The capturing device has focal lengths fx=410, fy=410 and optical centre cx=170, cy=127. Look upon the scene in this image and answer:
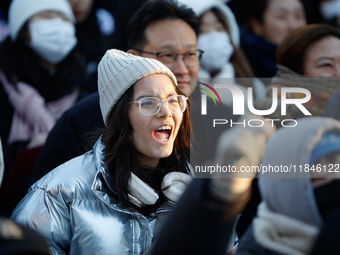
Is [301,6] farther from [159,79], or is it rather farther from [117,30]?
[159,79]

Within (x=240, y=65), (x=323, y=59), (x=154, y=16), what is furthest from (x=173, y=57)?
(x=240, y=65)

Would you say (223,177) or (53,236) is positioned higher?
(223,177)

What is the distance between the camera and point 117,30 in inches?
149

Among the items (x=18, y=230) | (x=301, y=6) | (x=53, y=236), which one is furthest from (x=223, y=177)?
(x=301, y=6)

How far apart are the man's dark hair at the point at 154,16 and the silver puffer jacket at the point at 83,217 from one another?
1351 millimetres

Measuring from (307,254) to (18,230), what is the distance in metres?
0.87

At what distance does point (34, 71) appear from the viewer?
3732 mm

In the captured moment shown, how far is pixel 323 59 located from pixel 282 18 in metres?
1.58

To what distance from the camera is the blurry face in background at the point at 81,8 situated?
4.57 metres

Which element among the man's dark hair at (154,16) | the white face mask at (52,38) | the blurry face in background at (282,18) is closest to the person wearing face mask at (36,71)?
the white face mask at (52,38)

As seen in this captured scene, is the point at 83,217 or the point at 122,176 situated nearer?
the point at 83,217

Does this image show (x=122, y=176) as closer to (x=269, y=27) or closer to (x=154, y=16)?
(x=154, y=16)

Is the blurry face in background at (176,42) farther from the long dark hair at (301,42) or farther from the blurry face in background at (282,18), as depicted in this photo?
the blurry face in background at (282,18)

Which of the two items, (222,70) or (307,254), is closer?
(307,254)
